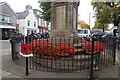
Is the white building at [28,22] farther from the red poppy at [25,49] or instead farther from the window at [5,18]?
the red poppy at [25,49]

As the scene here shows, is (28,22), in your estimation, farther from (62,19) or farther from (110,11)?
(62,19)

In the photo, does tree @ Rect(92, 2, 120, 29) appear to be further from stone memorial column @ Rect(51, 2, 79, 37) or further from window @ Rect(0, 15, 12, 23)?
window @ Rect(0, 15, 12, 23)

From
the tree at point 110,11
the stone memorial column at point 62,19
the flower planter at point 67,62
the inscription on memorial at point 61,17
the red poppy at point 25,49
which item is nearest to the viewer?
the red poppy at point 25,49

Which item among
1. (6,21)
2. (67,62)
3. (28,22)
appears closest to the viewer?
(67,62)

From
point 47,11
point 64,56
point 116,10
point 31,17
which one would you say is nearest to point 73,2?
point 64,56

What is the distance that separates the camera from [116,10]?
18.7 meters

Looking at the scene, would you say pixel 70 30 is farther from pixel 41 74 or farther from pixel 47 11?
pixel 47 11

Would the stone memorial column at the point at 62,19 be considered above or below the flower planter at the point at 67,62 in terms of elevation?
above

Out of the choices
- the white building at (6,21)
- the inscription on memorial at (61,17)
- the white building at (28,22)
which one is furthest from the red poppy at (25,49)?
the white building at (28,22)

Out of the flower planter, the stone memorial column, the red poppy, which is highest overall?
the stone memorial column

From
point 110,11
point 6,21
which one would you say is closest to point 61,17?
point 110,11

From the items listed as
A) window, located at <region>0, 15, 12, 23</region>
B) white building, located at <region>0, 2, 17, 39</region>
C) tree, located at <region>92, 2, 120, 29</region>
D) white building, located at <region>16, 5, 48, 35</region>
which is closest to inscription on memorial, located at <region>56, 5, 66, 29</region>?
tree, located at <region>92, 2, 120, 29</region>

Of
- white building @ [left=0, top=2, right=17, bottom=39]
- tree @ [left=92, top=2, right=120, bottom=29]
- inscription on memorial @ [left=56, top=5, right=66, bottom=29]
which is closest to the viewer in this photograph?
inscription on memorial @ [left=56, top=5, right=66, bottom=29]

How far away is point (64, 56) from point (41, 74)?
1199 mm
